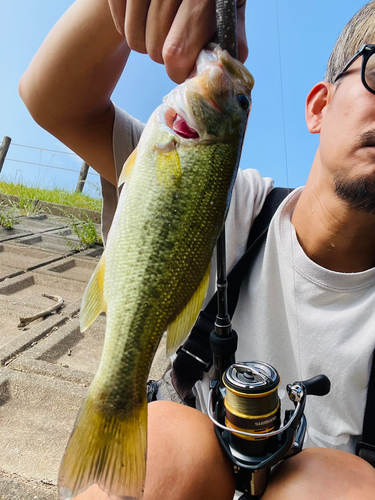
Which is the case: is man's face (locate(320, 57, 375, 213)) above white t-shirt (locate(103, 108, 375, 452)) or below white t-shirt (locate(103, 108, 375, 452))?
above

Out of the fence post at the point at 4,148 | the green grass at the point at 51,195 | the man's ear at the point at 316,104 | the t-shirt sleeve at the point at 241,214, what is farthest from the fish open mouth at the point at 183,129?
the fence post at the point at 4,148

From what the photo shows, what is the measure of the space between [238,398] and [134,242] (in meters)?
0.65

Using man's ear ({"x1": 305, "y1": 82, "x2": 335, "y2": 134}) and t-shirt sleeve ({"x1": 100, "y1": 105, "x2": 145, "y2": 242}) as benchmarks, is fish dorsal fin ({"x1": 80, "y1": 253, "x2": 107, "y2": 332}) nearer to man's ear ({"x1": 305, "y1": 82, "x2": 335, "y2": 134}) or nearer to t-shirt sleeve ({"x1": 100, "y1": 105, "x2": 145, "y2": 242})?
t-shirt sleeve ({"x1": 100, "y1": 105, "x2": 145, "y2": 242})

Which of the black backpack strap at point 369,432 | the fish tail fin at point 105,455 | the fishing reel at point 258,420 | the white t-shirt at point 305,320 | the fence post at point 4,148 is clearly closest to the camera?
the fish tail fin at point 105,455

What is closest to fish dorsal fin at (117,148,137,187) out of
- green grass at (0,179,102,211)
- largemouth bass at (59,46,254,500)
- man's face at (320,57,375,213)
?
largemouth bass at (59,46,254,500)

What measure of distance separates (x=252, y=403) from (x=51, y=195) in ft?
27.5

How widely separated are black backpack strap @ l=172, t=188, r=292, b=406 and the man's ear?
449 millimetres

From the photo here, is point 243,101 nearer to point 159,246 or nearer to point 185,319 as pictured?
point 159,246

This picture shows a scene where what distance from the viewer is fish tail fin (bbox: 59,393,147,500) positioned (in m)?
0.93

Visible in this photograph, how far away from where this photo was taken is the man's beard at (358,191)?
5.00 ft

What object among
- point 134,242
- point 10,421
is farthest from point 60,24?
point 10,421

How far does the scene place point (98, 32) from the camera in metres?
1.65

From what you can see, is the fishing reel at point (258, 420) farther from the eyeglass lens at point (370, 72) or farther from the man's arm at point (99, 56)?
the eyeglass lens at point (370, 72)

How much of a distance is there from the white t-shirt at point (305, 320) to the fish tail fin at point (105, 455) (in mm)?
827
